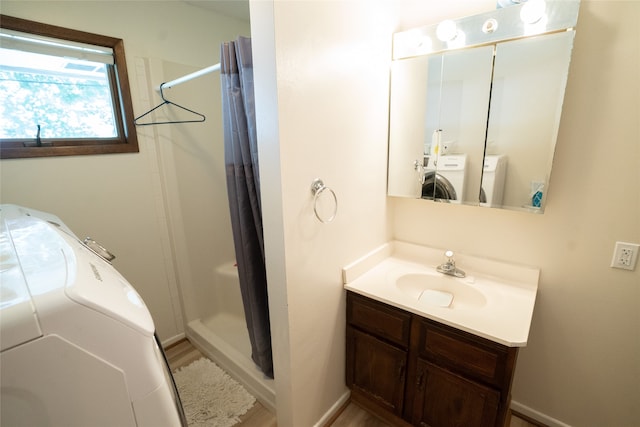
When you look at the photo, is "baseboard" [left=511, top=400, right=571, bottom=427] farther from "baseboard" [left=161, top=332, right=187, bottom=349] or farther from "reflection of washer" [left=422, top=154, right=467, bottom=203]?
"baseboard" [left=161, top=332, right=187, bottom=349]

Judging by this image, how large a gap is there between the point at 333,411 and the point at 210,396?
76 centimetres

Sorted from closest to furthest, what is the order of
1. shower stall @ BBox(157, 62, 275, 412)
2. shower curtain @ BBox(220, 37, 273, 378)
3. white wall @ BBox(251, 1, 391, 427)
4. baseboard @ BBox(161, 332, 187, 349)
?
white wall @ BBox(251, 1, 391, 427) < shower curtain @ BBox(220, 37, 273, 378) < shower stall @ BBox(157, 62, 275, 412) < baseboard @ BBox(161, 332, 187, 349)

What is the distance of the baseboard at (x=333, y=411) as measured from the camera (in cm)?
152

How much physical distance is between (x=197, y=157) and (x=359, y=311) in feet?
5.41

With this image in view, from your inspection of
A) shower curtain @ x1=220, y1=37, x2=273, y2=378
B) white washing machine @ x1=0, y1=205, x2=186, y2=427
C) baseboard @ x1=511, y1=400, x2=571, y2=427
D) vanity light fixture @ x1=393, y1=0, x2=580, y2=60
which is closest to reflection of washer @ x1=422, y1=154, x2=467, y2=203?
vanity light fixture @ x1=393, y1=0, x2=580, y2=60

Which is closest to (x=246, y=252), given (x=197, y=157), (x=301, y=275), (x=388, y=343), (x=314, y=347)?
(x=301, y=275)

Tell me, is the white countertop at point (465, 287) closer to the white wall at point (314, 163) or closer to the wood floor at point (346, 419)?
the white wall at point (314, 163)

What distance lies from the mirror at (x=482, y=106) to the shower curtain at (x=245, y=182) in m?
0.81

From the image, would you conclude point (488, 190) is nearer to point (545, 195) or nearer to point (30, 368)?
point (545, 195)

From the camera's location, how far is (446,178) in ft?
5.03

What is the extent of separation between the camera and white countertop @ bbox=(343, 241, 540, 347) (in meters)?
1.15

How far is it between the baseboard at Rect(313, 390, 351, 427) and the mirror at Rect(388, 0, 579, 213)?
4.13 feet

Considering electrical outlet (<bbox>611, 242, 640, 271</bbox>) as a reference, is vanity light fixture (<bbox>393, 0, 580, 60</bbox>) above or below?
above

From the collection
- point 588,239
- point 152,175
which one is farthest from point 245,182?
point 588,239
